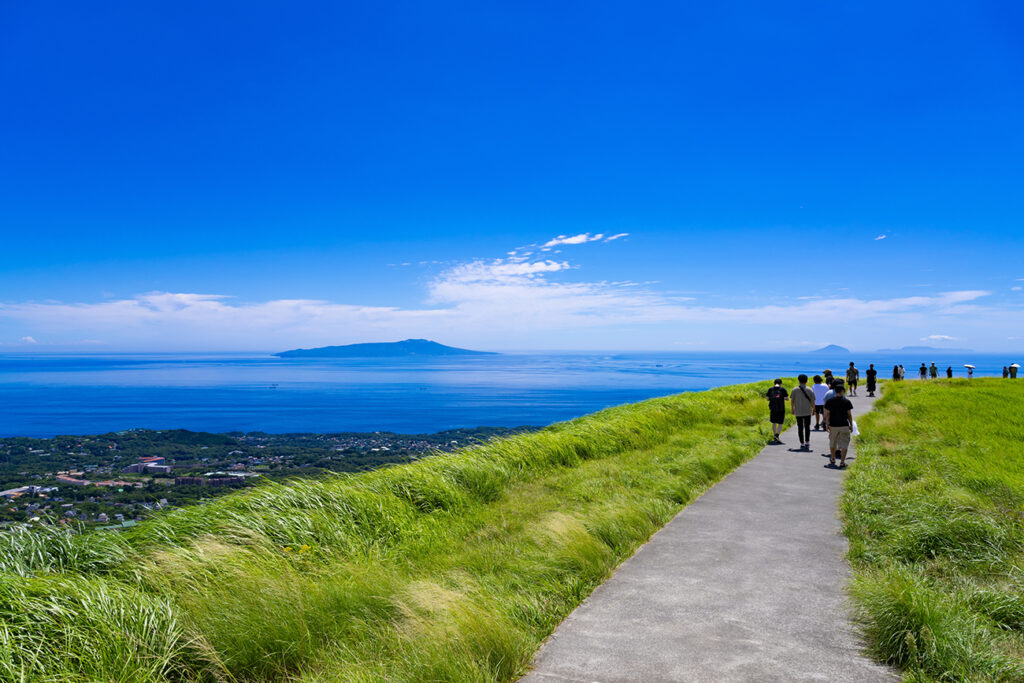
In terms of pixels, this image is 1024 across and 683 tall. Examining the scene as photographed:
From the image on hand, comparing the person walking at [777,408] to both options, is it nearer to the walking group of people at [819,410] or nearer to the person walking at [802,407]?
the walking group of people at [819,410]

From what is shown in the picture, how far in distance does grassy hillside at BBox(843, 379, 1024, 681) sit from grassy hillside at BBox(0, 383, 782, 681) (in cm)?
213

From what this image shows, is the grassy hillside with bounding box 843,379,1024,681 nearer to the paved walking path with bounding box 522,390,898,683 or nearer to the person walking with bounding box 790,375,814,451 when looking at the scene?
the paved walking path with bounding box 522,390,898,683

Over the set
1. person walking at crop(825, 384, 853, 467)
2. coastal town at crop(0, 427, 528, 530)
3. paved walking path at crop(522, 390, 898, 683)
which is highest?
person walking at crop(825, 384, 853, 467)

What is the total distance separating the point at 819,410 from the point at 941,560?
11790mm

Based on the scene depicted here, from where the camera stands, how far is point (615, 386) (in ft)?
474

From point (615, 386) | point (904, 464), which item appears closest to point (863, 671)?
point (904, 464)

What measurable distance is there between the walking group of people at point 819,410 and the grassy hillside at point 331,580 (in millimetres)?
4427

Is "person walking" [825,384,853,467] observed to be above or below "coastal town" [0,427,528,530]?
above

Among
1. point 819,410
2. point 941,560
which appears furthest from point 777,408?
point 941,560

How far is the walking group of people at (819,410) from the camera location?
426 inches

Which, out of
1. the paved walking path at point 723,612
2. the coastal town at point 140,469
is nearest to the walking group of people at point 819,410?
the paved walking path at point 723,612

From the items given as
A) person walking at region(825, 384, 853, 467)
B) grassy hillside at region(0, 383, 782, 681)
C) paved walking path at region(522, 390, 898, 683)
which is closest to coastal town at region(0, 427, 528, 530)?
grassy hillside at region(0, 383, 782, 681)

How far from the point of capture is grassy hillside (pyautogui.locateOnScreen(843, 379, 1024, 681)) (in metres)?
3.36

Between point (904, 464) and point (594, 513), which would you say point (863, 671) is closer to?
point (594, 513)
